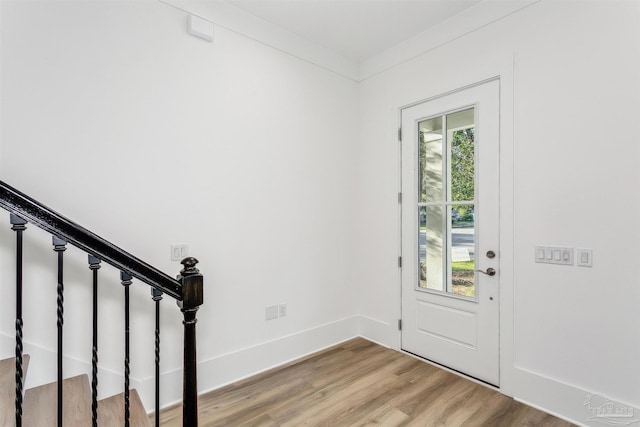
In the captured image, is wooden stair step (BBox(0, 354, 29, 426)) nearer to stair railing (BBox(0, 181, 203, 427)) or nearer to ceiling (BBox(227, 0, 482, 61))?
A: stair railing (BBox(0, 181, 203, 427))

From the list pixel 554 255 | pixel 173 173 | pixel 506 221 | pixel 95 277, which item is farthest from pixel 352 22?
pixel 95 277

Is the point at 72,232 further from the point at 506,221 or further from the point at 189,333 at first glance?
the point at 506,221

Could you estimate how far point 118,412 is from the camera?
173 cm

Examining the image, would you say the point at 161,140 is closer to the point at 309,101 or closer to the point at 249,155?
the point at 249,155

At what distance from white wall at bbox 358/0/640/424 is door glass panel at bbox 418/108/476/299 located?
0.88 ft

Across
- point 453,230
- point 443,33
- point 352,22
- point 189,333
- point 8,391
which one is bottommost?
point 8,391

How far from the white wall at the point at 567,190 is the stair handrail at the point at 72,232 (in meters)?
2.28

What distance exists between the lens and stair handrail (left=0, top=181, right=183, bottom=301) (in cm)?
111

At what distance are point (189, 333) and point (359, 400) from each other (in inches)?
55.3

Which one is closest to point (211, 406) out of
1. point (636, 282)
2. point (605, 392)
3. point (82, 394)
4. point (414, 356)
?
point (82, 394)

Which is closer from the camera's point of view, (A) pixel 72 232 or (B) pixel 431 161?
(A) pixel 72 232

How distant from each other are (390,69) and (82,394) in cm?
332

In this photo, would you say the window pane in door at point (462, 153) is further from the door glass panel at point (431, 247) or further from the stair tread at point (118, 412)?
the stair tread at point (118, 412)

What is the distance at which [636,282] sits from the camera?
6.09 feet
